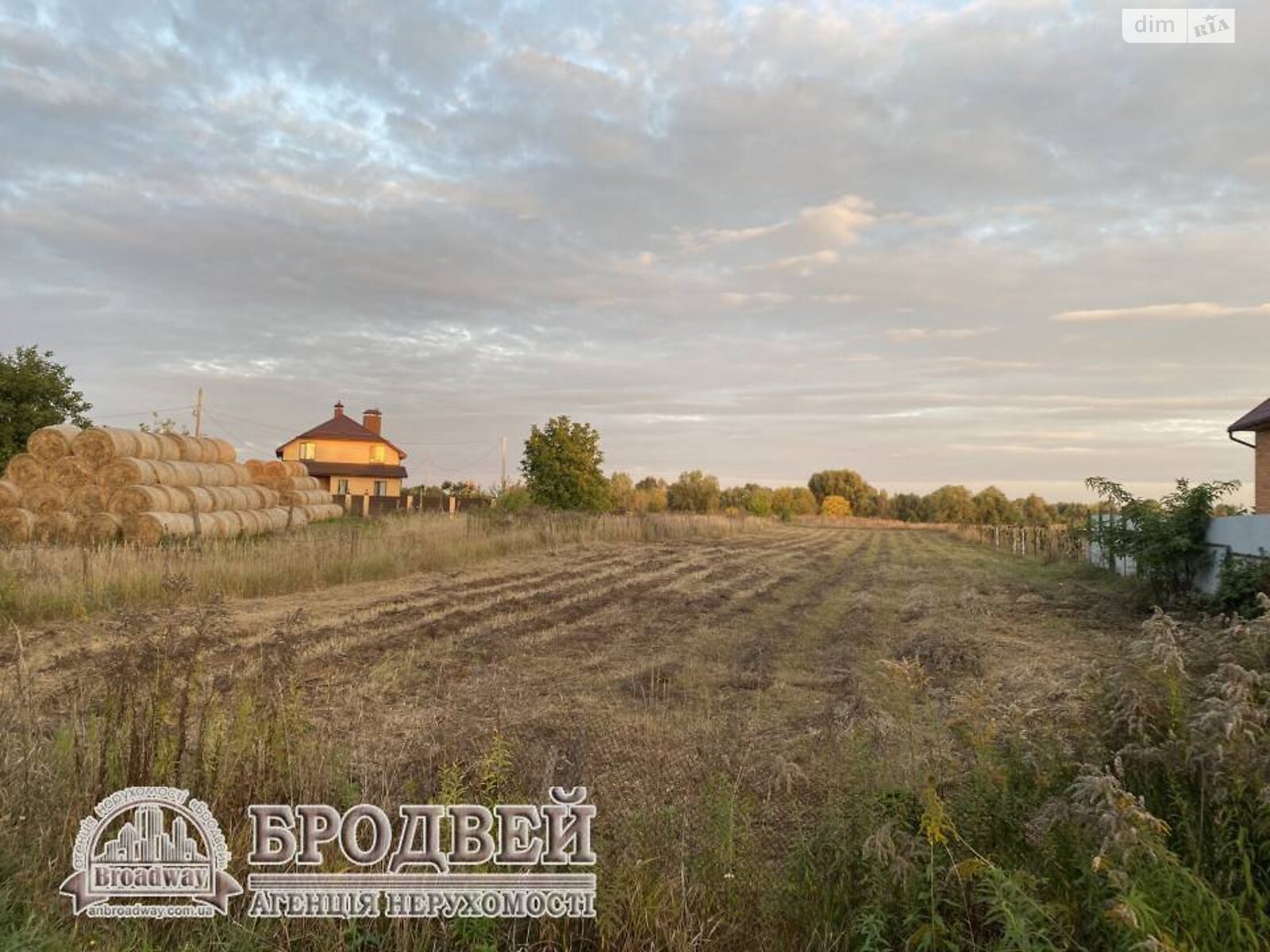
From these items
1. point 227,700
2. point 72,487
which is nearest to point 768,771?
point 227,700

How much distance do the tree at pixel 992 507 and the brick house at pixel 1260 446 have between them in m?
48.0

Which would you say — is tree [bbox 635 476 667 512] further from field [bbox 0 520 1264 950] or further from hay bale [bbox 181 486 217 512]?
field [bbox 0 520 1264 950]

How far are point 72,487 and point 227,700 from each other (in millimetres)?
15178

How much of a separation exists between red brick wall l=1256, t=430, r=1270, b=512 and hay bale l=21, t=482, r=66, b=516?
86.6 feet

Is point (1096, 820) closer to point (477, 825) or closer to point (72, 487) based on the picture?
point (477, 825)

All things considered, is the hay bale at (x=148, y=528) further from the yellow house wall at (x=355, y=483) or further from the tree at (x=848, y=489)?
the tree at (x=848, y=489)

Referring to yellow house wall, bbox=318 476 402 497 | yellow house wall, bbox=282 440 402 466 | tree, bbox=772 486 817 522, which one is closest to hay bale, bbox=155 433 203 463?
yellow house wall, bbox=318 476 402 497

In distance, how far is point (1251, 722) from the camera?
291cm

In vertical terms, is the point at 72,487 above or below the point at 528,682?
above

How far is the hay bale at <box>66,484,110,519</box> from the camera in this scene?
706 inches

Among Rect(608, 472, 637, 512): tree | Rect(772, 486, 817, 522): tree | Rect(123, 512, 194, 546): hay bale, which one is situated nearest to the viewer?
Rect(123, 512, 194, 546): hay bale

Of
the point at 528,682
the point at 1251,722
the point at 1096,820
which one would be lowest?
the point at 528,682

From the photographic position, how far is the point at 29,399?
2972 centimetres

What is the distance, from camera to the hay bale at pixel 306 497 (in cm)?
2816
